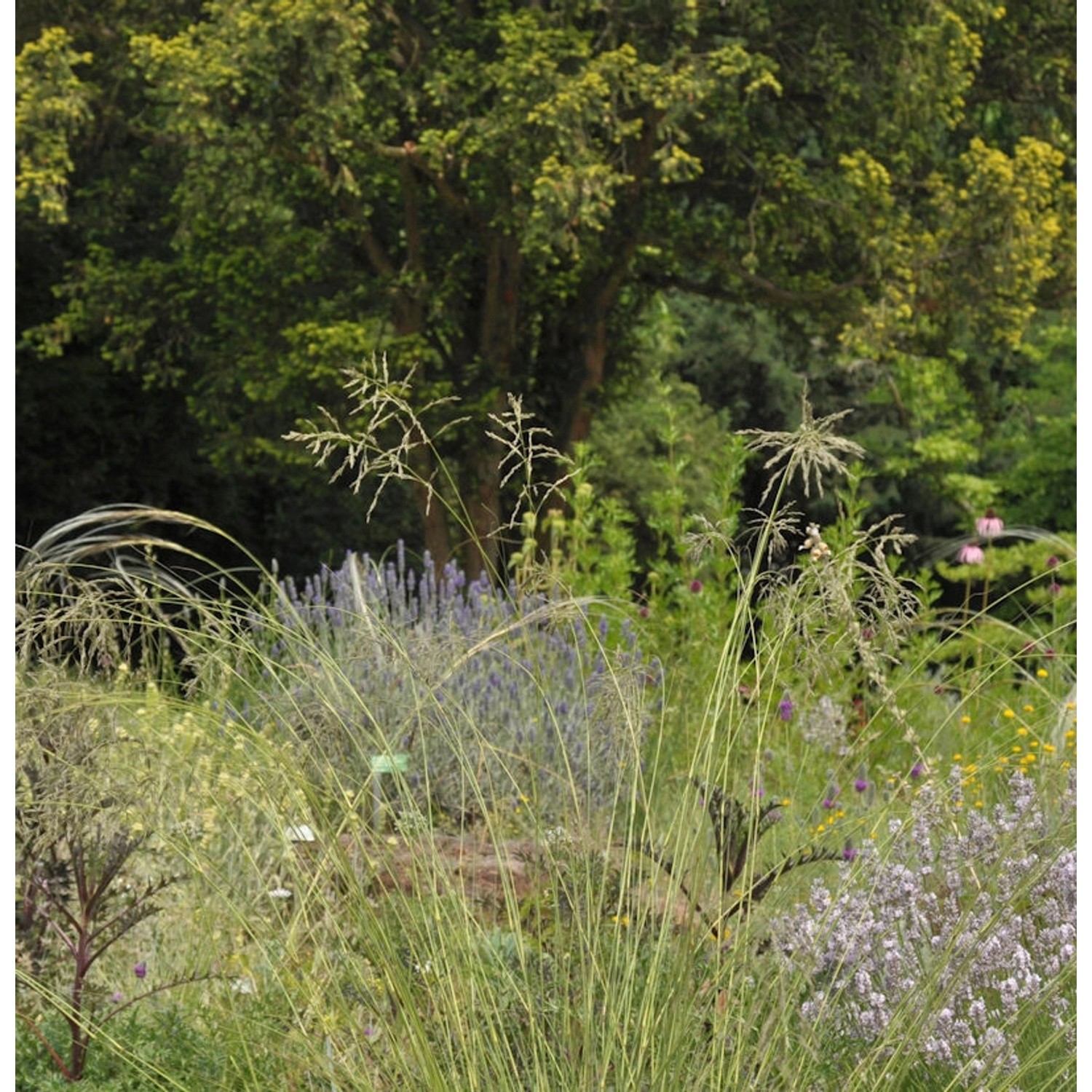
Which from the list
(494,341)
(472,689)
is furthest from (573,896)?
(494,341)

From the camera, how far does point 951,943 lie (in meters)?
2.19

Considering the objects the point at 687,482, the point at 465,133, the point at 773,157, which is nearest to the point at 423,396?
the point at 465,133

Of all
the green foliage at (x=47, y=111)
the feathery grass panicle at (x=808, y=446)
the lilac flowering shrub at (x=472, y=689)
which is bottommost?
the lilac flowering shrub at (x=472, y=689)

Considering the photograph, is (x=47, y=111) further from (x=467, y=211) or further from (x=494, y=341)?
(x=494, y=341)

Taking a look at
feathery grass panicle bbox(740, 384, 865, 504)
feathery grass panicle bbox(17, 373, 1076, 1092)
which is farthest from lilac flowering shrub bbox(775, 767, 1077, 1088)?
feathery grass panicle bbox(740, 384, 865, 504)

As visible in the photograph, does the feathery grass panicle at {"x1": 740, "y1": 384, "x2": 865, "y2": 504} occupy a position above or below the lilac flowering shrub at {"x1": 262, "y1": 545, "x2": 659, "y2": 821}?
above

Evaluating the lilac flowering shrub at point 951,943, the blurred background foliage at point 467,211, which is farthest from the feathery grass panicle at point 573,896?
the blurred background foliage at point 467,211

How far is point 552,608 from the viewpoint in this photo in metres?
2.36

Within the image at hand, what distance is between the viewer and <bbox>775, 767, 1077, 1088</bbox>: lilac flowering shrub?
93.4 inches

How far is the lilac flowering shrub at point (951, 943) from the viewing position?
2371mm

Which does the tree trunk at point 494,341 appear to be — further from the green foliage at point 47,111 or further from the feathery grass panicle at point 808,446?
the feathery grass panicle at point 808,446

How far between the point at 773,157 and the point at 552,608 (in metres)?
10.2

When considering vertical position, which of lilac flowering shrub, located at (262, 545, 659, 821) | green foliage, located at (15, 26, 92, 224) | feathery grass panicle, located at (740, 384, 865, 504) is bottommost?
lilac flowering shrub, located at (262, 545, 659, 821)

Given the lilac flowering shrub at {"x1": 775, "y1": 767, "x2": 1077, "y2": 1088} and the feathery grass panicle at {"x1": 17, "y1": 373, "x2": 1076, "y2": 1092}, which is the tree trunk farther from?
the lilac flowering shrub at {"x1": 775, "y1": 767, "x2": 1077, "y2": 1088}
